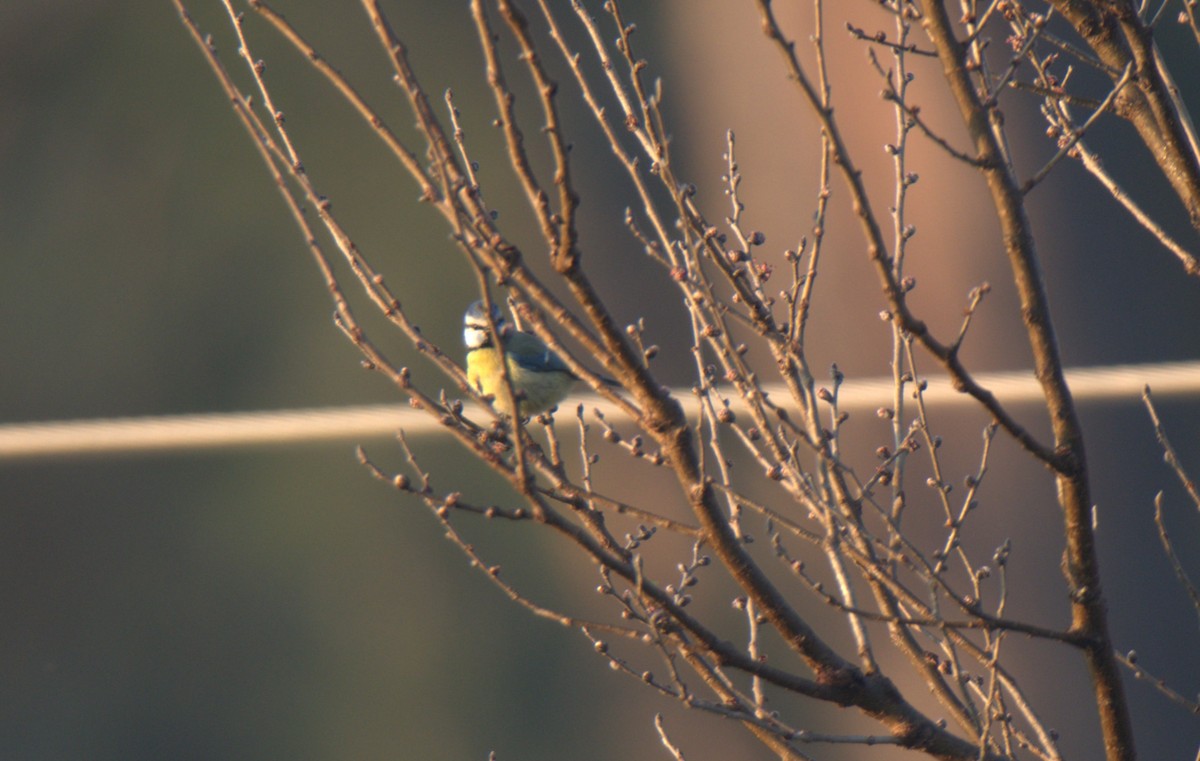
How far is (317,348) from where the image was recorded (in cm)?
667

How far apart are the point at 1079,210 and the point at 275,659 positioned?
5.07 metres

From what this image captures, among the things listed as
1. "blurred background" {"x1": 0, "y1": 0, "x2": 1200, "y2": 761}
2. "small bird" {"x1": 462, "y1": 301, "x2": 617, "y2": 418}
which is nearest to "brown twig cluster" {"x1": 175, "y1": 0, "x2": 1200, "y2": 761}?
"small bird" {"x1": 462, "y1": 301, "x2": 617, "y2": 418}

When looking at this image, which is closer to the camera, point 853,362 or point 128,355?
point 853,362

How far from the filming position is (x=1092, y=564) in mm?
2006

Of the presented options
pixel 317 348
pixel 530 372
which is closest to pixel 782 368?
pixel 530 372

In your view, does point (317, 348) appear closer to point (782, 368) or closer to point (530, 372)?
point (530, 372)

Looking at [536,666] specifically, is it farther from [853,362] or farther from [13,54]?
[13,54]

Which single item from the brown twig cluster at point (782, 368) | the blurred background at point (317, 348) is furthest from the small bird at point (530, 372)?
the brown twig cluster at point (782, 368)

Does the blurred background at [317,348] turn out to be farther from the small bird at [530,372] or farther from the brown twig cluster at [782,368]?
the brown twig cluster at [782,368]

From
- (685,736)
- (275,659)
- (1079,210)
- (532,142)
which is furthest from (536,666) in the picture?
(1079,210)

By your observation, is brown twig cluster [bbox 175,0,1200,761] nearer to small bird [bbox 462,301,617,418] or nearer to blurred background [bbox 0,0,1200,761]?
small bird [bbox 462,301,617,418]

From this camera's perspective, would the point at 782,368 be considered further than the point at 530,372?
No

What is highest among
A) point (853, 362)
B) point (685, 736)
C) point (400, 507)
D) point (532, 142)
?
point (532, 142)

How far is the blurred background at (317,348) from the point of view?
20.4 ft
